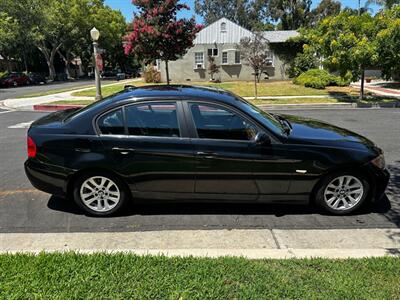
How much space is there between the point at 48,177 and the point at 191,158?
1.78 m

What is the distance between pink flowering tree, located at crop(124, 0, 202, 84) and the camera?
20.8 meters

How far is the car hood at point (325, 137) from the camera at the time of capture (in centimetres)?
456

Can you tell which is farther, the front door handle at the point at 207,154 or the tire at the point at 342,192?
the tire at the point at 342,192

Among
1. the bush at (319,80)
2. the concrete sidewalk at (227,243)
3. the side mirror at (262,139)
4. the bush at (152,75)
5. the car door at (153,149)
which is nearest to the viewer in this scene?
the concrete sidewalk at (227,243)

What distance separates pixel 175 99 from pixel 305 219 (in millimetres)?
Result: 2151

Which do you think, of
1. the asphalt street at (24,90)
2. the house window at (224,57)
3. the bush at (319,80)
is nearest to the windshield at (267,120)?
the bush at (319,80)

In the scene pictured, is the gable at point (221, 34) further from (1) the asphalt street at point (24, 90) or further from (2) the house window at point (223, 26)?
(1) the asphalt street at point (24, 90)

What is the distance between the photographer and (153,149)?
4.51m

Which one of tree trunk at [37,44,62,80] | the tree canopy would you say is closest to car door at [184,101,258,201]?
the tree canopy

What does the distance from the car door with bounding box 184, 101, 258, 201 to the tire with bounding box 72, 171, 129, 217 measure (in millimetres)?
960

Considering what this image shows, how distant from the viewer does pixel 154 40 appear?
69.1 ft

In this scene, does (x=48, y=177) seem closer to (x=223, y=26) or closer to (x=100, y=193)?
(x=100, y=193)

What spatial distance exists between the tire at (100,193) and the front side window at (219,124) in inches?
47.2

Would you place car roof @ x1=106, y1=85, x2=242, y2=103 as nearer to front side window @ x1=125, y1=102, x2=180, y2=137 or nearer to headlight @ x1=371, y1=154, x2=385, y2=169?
front side window @ x1=125, y1=102, x2=180, y2=137
